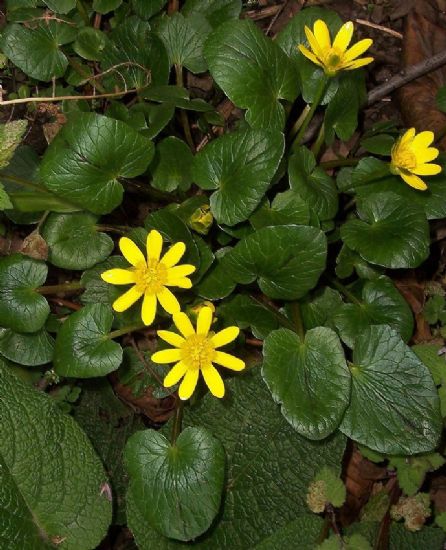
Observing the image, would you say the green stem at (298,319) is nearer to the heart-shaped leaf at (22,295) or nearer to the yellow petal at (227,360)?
the yellow petal at (227,360)

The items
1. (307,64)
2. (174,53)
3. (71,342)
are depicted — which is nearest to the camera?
(71,342)

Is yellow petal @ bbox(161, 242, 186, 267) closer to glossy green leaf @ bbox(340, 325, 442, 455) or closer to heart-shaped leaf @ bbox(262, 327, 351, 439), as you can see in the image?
heart-shaped leaf @ bbox(262, 327, 351, 439)

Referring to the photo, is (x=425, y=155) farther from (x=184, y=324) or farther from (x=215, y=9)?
(x=215, y=9)

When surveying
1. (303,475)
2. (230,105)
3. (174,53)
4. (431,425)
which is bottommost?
(303,475)

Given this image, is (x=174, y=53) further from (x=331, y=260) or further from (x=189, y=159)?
(x=331, y=260)

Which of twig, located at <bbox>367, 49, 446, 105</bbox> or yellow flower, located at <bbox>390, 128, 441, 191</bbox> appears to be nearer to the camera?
yellow flower, located at <bbox>390, 128, 441, 191</bbox>

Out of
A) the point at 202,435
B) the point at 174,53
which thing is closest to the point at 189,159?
the point at 174,53

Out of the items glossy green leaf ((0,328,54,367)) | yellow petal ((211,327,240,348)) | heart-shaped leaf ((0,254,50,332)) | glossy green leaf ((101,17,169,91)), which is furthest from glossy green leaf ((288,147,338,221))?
glossy green leaf ((0,328,54,367))
